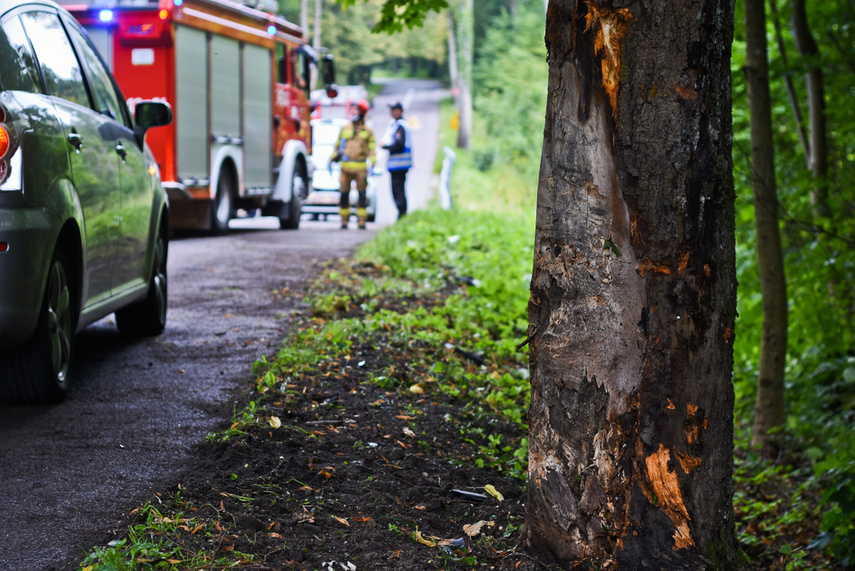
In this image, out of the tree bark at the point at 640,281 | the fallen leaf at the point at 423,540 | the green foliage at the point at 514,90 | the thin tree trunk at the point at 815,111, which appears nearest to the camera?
the tree bark at the point at 640,281

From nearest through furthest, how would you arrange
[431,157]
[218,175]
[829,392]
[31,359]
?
[31,359] → [829,392] → [218,175] → [431,157]

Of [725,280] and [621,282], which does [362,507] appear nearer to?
[621,282]

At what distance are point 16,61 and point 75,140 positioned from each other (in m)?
0.49

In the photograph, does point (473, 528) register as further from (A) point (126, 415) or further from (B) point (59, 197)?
(B) point (59, 197)

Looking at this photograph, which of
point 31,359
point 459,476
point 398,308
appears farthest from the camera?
point 398,308

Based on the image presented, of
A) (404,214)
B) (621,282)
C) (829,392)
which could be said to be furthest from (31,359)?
(404,214)

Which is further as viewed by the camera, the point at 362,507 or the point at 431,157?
the point at 431,157

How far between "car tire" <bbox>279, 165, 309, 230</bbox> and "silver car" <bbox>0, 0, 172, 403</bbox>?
10.0 m

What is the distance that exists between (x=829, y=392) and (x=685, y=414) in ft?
21.3

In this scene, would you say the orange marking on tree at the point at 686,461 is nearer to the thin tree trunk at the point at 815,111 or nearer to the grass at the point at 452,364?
the grass at the point at 452,364

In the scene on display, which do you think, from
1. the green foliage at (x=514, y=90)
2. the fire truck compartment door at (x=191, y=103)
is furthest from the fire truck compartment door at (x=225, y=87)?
the green foliage at (x=514, y=90)

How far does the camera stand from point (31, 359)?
437 centimetres

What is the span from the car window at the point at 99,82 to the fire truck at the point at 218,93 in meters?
4.10

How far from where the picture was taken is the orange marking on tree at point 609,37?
2.66m
